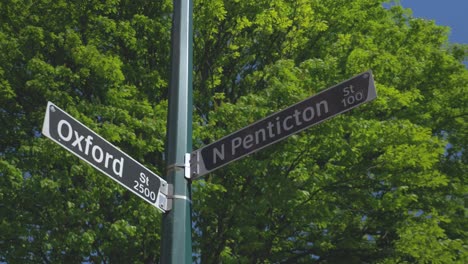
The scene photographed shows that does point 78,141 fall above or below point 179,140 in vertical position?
below

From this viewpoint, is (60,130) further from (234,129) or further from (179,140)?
(234,129)

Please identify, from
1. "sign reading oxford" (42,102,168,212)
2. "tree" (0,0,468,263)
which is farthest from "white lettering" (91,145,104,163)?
"tree" (0,0,468,263)

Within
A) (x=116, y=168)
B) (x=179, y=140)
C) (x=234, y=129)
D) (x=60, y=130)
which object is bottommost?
(x=116, y=168)

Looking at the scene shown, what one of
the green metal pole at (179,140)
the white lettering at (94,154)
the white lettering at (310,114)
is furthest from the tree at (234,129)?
the white lettering at (310,114)

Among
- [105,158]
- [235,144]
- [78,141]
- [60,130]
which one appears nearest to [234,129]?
[235,144]

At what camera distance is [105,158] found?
4465 mm

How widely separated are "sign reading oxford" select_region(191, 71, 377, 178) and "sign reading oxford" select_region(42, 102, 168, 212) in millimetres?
316

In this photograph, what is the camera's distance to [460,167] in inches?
506

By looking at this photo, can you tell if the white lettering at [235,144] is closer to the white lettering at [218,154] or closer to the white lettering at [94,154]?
the white lettering at [218,154]

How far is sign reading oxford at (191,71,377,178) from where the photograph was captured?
4293 millimetres

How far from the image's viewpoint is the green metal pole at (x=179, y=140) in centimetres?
438

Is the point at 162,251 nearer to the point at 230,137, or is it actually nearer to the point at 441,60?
the point at 230,137

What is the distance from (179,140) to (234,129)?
5223 mm

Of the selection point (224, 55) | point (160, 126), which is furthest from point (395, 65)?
point (160, 126)
